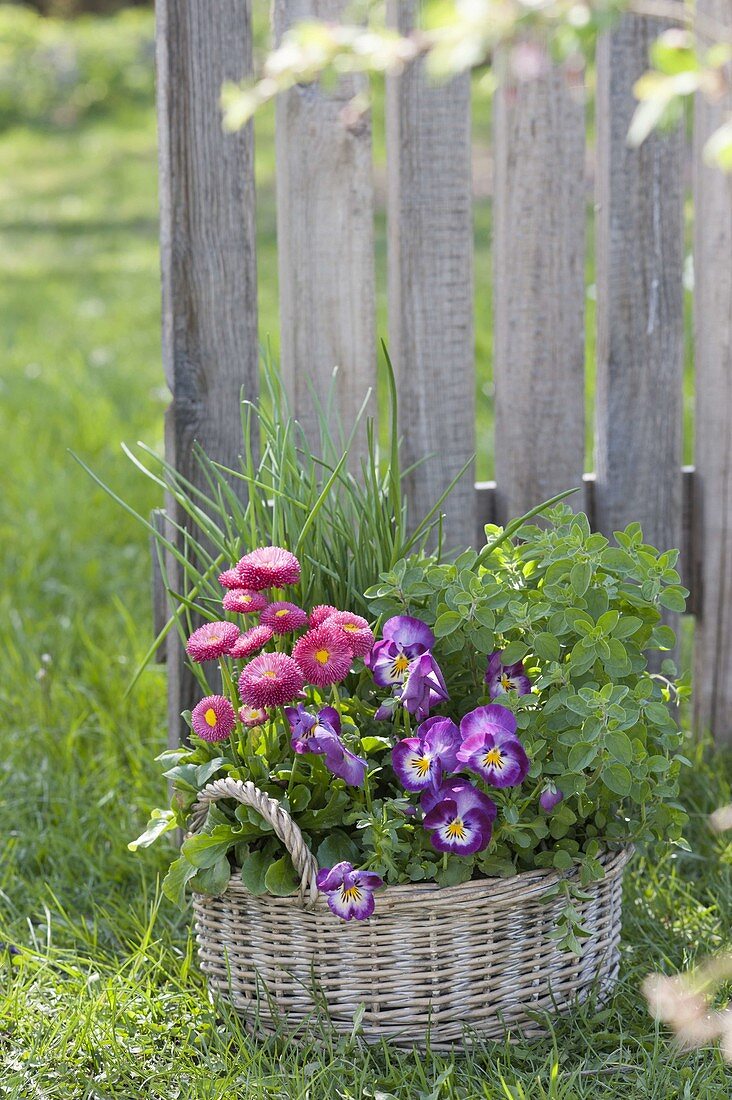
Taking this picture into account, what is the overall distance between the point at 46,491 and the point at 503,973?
8.38 ft

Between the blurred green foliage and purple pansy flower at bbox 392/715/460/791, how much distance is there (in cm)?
1271

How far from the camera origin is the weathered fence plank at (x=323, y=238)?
2.12m

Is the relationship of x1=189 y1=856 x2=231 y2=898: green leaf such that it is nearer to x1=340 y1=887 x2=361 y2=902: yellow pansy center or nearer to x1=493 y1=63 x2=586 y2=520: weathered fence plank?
x1=340 y1=887 x2=361 y2=902: yellow pansy center

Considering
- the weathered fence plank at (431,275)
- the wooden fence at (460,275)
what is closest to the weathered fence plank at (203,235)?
the wooden fence at (460,275)

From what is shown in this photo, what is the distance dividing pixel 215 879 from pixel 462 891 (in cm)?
33

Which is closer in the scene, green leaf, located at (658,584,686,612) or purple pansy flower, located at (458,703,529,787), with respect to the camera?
purple pansy flower, located at (458,703,529,787)

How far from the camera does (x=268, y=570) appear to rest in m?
1.66

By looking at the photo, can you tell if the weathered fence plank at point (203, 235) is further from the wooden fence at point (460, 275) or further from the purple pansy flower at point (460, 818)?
the purple pansy flower at point (460, 818)

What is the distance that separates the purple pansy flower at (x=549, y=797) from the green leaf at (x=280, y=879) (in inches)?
13.8

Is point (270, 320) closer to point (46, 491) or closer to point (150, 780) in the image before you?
point (46, 491)

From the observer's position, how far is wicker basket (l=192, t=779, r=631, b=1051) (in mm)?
1605

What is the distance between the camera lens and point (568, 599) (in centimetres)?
170

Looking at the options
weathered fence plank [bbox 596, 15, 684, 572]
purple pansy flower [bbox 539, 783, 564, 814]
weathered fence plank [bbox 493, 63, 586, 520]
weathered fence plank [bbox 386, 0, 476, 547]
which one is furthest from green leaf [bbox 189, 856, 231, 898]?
weathered fence plank [bbox 596, 15, 684, 572]

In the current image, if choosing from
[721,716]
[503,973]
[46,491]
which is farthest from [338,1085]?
[46,491]
